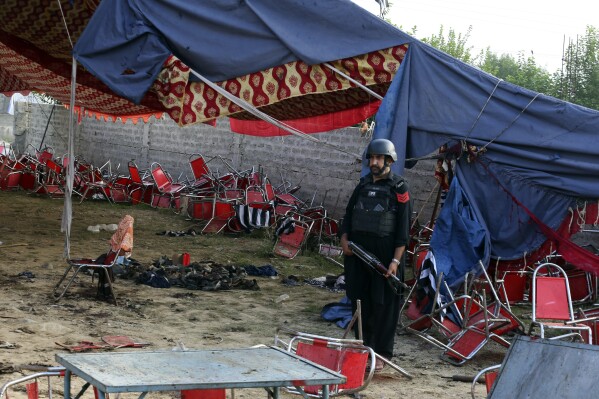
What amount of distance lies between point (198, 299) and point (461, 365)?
291 centimetres

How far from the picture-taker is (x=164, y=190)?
14.9 m

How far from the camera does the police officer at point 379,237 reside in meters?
6.35

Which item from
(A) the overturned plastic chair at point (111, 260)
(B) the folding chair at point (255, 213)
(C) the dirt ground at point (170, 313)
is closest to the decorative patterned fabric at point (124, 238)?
(A) the overturned plastic chair at point (111, 260)

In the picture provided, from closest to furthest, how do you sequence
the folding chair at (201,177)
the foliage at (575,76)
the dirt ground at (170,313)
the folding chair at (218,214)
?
the dirt ground at (170,313) → the folding chair at (218,214) → the folding chair at (201,177) → the foliage at (575,76)

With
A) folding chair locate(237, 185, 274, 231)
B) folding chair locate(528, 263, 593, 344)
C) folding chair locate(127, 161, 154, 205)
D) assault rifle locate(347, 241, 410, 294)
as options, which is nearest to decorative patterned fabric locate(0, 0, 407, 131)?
assault rifle locate(347, 241, 410, 294)

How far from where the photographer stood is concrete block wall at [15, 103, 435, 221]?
1386 centimetres

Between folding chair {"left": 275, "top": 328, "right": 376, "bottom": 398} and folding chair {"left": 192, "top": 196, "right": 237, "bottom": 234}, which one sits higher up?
folding chair {"left": 192, "top": 196, "right": 237, "bottom": 234}

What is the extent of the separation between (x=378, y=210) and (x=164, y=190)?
9012 mm

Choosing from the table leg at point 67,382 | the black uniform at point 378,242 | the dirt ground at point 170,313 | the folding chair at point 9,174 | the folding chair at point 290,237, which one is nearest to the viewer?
the table leg at point 67,382

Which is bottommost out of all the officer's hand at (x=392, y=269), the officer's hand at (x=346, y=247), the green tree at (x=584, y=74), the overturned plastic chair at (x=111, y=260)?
the overturned plastic chair at (x=111, y=260)

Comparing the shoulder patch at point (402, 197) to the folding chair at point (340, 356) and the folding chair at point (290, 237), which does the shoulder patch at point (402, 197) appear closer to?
the folding chair at point (340, 356)

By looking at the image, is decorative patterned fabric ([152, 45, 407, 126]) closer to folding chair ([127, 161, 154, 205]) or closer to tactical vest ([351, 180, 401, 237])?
tactical vest ([351, 180, 401, 237])

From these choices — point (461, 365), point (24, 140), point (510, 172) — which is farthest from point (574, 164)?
point (24, 140)

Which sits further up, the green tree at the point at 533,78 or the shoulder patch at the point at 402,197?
the green tree at the point at 533,78
